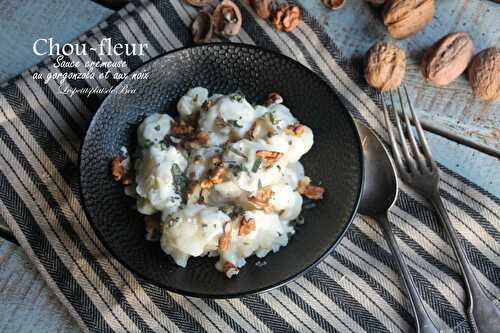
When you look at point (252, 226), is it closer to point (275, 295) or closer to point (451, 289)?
point (275, 295)

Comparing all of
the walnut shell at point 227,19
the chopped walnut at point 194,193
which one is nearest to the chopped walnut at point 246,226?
the chopped walnut at point 194,193

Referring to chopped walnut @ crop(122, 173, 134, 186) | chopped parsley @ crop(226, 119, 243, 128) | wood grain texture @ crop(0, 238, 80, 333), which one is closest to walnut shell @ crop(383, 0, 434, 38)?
chopped parsley @ crop(226, 119, 243, 128)

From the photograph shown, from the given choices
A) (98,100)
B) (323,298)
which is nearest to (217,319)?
(323,298)

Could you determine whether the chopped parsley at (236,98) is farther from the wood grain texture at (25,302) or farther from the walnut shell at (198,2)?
the wood grain texture at (25,302)

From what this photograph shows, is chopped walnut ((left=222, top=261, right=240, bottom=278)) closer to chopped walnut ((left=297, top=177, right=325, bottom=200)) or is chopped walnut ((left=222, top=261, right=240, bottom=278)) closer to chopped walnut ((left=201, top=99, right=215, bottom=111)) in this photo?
chopped walnut ((left=297, top=177, right=325, bottom=200))

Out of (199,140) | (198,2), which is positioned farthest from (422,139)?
(198,2)

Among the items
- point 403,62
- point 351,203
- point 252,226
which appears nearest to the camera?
point 252,226
